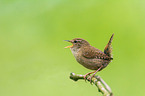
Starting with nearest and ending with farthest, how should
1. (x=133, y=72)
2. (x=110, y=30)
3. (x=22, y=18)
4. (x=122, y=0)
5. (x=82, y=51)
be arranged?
(x=82, y=51) < (x=133, y=72) < (x=110, y=30) < (x=122, y=0) < (x=22, y=18)

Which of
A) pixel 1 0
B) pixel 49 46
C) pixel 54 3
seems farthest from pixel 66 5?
pixel 1 0

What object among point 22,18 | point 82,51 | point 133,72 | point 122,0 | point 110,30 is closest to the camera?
point 82,51

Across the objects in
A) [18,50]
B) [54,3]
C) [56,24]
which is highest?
[54,3]

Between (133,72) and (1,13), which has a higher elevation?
(1,13)

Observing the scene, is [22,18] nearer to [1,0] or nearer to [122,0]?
[1,0]

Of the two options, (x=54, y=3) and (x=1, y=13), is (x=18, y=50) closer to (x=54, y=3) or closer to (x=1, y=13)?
(x=1, y=13)

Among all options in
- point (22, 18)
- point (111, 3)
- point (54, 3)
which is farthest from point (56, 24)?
point (111, 3)

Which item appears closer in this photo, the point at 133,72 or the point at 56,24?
the point at 133,72
